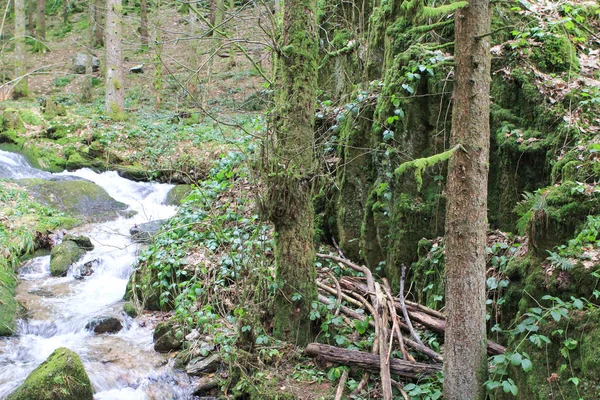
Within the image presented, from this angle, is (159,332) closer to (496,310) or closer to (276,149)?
(276,149)

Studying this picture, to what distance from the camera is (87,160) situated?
13.2 meters

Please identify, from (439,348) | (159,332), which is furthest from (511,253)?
(159,332)

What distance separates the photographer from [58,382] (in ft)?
16.1

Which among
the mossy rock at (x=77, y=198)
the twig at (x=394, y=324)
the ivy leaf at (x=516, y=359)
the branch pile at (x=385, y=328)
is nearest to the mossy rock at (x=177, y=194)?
the mossy rock at (x=77, y=198)

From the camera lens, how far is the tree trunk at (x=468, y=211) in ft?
12.0

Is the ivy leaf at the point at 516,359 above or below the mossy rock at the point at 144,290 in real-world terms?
above

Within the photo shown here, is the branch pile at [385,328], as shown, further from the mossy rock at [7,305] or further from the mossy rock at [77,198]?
the mossy rock at [77,198]

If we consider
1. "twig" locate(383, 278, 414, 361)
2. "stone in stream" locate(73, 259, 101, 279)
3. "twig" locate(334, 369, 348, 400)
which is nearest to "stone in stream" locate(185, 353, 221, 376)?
"twig" locate(334, 369, 348, 400)

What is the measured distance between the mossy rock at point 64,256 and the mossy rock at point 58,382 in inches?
139

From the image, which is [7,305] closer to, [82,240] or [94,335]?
[94,335]

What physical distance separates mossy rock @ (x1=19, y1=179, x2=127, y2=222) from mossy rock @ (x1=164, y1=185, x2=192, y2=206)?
1.09 meters

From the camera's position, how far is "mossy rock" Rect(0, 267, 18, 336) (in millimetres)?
6457

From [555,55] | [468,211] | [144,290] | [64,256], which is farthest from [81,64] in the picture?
[468,211]

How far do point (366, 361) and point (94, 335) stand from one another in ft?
13.9
